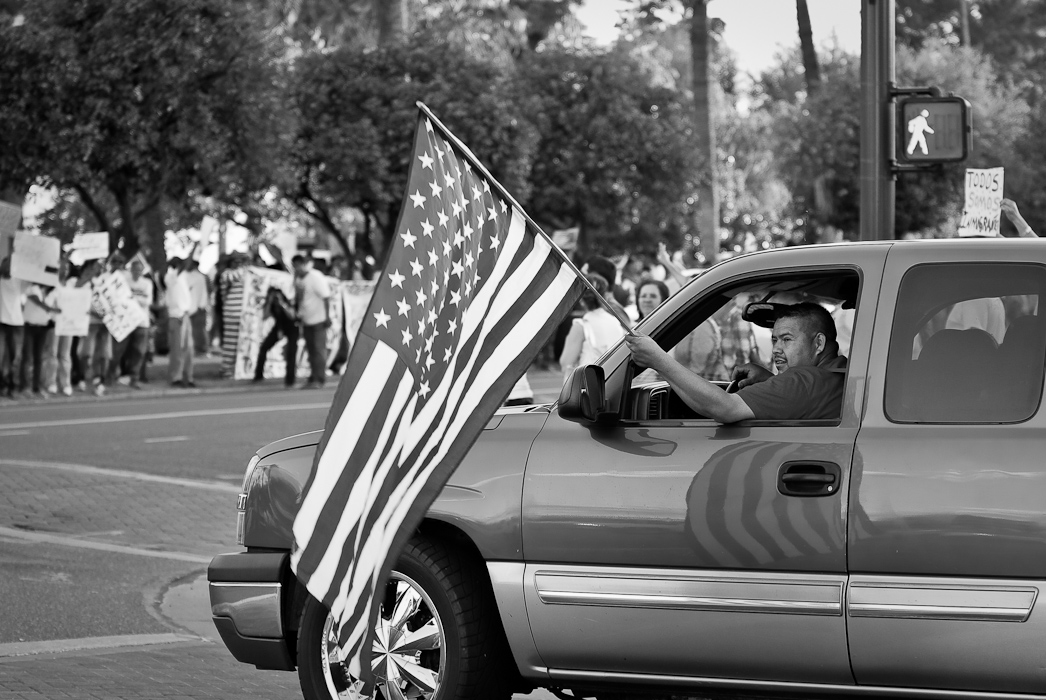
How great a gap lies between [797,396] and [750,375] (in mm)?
896

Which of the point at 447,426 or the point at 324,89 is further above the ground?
the point at 324,89

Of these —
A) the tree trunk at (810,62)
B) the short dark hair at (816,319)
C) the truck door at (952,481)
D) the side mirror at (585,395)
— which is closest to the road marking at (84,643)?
the side mirror at (585,395)

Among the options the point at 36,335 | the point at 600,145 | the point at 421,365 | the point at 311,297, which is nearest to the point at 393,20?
the point at 600,145

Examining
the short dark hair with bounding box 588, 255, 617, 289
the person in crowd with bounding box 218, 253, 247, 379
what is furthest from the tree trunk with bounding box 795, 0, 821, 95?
the short dark hair with bounding box 588, 255, 617, 289

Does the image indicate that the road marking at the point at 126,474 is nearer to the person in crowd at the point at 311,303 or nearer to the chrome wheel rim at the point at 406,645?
the chrome wheel rim at the point at 406,645

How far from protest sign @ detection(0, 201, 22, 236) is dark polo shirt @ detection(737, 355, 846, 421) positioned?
16.3 m

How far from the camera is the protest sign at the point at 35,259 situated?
19.7 metres

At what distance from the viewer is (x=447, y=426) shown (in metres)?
4.66

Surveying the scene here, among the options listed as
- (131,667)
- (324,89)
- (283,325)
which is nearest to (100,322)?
(283,325)

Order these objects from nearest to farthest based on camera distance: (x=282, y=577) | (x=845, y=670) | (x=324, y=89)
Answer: (x=845, y=670)
(x=282, y=577)
(x=324, y=89)

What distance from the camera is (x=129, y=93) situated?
23.3 metres

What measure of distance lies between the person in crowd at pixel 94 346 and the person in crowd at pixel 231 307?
2.72 meters

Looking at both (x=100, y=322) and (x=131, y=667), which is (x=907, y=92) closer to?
(x=131, y=667)

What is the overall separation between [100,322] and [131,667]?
49.3ft
